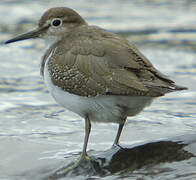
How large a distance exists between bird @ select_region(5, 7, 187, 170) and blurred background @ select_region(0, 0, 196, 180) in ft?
3.14

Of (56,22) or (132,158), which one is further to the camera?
(56,22)

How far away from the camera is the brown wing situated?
21.9ft

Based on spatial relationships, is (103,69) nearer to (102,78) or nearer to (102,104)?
(102,78)

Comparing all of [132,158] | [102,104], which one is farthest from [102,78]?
[132,158]

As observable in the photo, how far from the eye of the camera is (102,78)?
6836mm

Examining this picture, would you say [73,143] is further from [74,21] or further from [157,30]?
[157,30]

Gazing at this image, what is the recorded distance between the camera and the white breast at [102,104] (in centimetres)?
682

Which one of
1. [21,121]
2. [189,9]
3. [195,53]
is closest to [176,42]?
[195,53]

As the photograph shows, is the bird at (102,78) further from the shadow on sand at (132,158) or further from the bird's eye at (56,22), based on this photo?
the bird's eye at (56,22)

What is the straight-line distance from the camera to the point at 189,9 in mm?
18203

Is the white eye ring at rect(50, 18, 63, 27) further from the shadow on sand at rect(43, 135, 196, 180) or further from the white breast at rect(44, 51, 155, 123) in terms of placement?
the shadow on sand at rect(43, 135, 196, 180)

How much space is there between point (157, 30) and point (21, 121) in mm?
7900

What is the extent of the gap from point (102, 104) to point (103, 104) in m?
0.01

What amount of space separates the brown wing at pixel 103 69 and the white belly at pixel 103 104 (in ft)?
0.34
